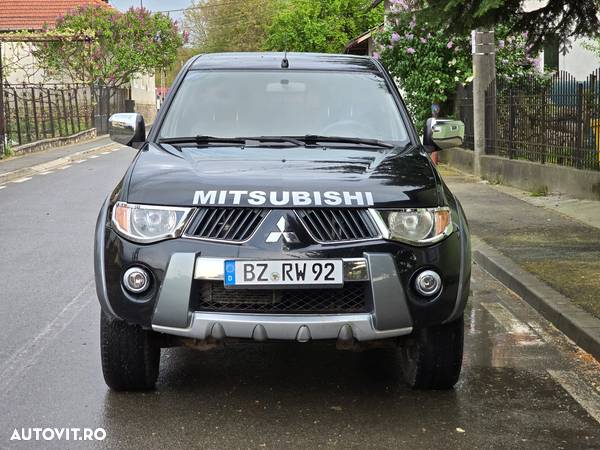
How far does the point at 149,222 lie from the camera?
15.5ft

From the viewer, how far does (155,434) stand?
457 centimetres

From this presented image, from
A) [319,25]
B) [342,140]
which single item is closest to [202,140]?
[342,140]

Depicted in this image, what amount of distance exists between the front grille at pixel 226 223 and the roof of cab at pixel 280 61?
6.27 ft

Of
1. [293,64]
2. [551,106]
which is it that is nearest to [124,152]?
[551,106]

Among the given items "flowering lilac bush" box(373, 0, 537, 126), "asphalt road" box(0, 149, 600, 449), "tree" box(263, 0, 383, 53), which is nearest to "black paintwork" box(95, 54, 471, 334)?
"asphalt road" box(0, 149, 600, 449)

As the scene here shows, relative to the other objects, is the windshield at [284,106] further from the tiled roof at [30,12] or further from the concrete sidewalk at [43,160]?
the tiled roof at [30,12]

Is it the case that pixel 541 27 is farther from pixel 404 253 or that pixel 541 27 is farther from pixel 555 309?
pixel 404 253

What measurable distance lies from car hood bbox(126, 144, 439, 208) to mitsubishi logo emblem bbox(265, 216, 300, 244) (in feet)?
0.30

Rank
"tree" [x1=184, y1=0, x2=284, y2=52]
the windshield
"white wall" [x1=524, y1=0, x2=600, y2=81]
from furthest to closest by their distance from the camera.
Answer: "tree" [x1=184, y1=0, x2=284, y2=52]
"white wall" [x1=524, y1=0, x2=600, y2=81]
the windshield

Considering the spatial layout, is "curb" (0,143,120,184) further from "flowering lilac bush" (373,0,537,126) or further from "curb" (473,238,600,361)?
"curb" (473,238,600,361)

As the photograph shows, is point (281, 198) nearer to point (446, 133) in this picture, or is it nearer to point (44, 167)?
point (446, 133)

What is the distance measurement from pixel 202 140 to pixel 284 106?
599mm

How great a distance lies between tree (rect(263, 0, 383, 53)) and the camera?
56.3m

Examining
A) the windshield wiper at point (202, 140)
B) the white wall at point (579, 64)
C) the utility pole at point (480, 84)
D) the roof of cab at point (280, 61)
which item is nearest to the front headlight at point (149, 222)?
the windshield wiper at point (202, 140)
